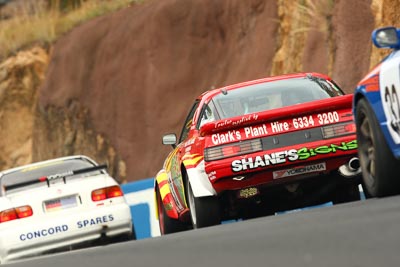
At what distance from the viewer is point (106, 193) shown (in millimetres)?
15633

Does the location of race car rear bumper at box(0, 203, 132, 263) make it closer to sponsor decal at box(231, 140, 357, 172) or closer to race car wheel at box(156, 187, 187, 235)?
race car wheel at box(156, 187, 187, 235)

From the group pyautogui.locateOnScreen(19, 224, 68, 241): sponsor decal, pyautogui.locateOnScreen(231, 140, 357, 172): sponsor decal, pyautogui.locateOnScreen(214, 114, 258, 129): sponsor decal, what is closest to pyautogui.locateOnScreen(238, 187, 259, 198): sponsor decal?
pyautogui.locateOnScreen(231, 140, 357, 172): sponsor decal

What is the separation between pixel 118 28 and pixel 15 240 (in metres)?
21.3

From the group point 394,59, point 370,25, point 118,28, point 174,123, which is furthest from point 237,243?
point 118,28

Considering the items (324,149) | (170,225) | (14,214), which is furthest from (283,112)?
(14,214)

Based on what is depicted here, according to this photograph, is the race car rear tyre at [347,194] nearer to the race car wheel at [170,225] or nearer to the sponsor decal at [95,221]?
the race car wheel at [170,225]

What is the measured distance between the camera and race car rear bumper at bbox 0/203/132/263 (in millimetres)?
15070

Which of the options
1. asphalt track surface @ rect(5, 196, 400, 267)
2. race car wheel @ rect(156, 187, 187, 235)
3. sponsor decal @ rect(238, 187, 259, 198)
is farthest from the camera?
race car wheel @ rect(156, 187, 187, 235)

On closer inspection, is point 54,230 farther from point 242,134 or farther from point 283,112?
→ point 283,112

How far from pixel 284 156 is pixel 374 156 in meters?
1.87

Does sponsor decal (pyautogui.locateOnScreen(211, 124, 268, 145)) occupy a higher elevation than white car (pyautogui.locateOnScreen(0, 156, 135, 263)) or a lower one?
higher

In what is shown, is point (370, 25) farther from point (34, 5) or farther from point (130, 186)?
point (34, 5)

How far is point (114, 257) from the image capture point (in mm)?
8773

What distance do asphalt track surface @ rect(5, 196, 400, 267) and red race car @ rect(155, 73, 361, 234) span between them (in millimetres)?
1697
